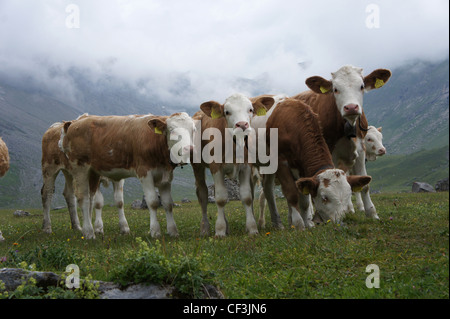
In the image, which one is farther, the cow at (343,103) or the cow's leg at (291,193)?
the cow at (343,103)

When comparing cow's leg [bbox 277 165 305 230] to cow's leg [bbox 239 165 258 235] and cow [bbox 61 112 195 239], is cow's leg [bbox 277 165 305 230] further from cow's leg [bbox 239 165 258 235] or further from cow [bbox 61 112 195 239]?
cow [bbox 61 112 195 239]

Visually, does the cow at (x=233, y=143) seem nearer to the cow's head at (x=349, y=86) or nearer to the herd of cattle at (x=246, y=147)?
the herd of cattle at (x=246, y=147)

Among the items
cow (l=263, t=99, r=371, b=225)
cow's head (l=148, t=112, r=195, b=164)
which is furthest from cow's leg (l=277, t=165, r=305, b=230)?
cow's head (l=148, t=112, r=195, b=164)

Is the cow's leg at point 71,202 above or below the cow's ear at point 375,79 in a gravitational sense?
below

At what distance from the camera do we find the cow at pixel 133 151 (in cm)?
1185

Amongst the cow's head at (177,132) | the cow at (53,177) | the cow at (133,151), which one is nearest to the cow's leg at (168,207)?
the cow at (133,151)

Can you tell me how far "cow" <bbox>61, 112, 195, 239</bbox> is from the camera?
1185 cm

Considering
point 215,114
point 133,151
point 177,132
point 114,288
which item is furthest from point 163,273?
point 133,151

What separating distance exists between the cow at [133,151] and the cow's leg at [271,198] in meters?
2.90

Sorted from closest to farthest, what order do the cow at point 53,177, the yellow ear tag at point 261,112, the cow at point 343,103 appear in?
the cow at point 343,103 < the yellow ear tag at point 261,112 < the cow at point 53,177

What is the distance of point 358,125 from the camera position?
455 inches

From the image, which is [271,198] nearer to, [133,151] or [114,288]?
[133,151]
